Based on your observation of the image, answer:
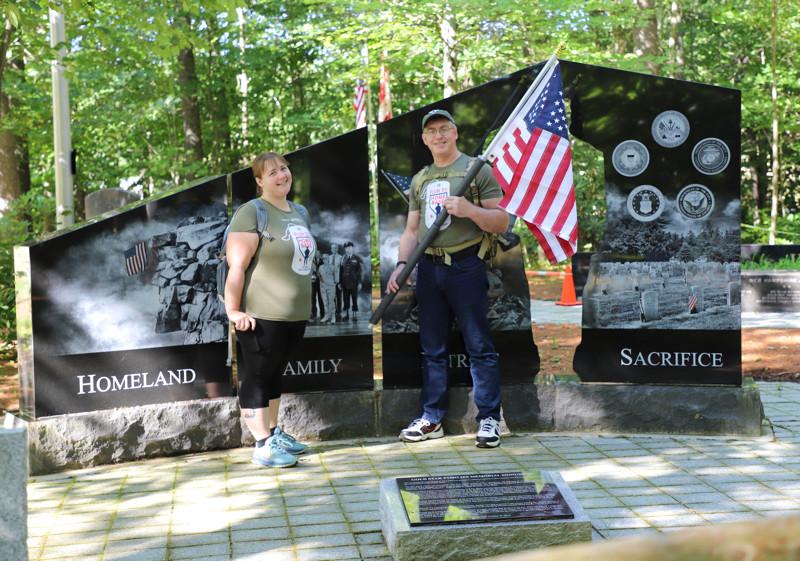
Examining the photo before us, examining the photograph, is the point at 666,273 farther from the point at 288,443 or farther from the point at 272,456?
the point at 272,456

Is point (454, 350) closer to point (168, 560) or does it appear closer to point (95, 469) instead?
point (95, 469)

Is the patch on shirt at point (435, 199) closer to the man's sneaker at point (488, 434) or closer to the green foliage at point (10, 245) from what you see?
the man's sneaker at point (488, 434)

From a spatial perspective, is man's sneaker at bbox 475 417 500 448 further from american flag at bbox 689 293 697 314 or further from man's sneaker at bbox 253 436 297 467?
american flag at bbox 689 293 697 314

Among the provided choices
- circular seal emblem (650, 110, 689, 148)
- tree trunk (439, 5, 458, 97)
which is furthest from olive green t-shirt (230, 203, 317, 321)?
tree trunk (439, 5, 458, 97)

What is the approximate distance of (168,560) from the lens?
4141mm

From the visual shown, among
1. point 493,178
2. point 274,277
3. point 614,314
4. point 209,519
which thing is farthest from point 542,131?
point 209,519

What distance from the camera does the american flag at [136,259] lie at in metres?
6.06

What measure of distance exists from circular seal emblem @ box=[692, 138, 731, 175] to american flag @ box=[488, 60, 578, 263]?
3.67 ft

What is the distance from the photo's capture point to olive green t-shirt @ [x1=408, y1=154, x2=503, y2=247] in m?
6.14

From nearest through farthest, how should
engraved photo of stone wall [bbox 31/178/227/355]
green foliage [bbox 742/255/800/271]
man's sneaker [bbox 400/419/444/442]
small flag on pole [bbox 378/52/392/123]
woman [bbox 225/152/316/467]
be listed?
woman [bbox 225/152/316/467] → engraved photo of stone wall [bbox 31/178/227/355] → man's sneaker [bbox 400/419/444/442] → green foliage [bbox 742/255/800/271] → small flag on pole [bbox 378/52/392/123]

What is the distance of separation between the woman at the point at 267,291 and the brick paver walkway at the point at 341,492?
0.35 m

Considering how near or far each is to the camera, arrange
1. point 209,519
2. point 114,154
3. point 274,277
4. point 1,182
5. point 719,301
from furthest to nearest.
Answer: point 114,154, point 1,182, point 719,301, point 274,277, point 209,519

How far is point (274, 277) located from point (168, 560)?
2087mm

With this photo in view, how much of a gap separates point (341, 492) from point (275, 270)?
1.46 metres
